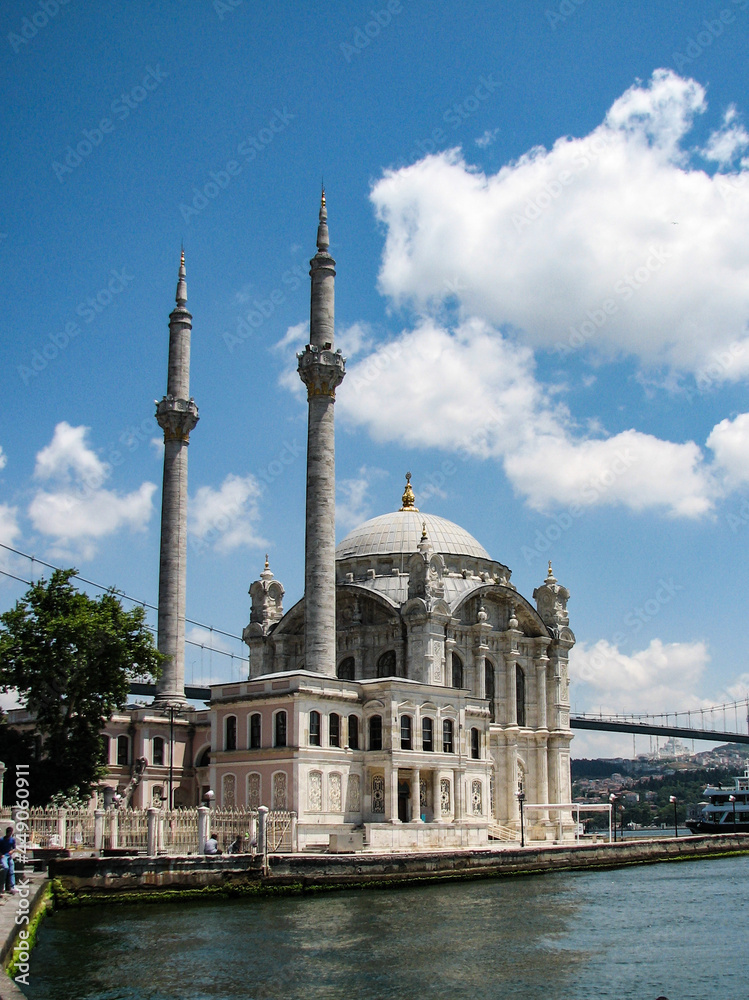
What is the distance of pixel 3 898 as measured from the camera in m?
21.1

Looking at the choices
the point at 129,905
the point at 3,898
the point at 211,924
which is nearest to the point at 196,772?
the point at 129,905

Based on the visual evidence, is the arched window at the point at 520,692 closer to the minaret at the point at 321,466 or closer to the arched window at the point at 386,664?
the arched window at the point at 386,664

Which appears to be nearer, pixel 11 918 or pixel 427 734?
pixel 11 918

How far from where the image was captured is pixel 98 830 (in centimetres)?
3303

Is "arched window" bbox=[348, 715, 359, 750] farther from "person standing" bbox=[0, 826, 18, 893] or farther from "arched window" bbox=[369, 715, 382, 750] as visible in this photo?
"person standing" bbox=[0, 826, 18, 893]

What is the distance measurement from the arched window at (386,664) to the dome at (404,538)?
21.7ft

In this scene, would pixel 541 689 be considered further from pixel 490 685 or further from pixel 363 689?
pixel 363 689

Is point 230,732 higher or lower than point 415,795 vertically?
higher

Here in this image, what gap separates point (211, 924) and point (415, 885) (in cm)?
1053

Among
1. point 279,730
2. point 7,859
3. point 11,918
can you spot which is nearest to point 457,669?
point 279,730

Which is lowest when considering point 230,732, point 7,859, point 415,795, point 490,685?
point 415,795

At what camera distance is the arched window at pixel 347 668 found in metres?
57.7

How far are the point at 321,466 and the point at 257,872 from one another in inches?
748

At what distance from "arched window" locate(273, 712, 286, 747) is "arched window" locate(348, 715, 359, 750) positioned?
10.4 ft
